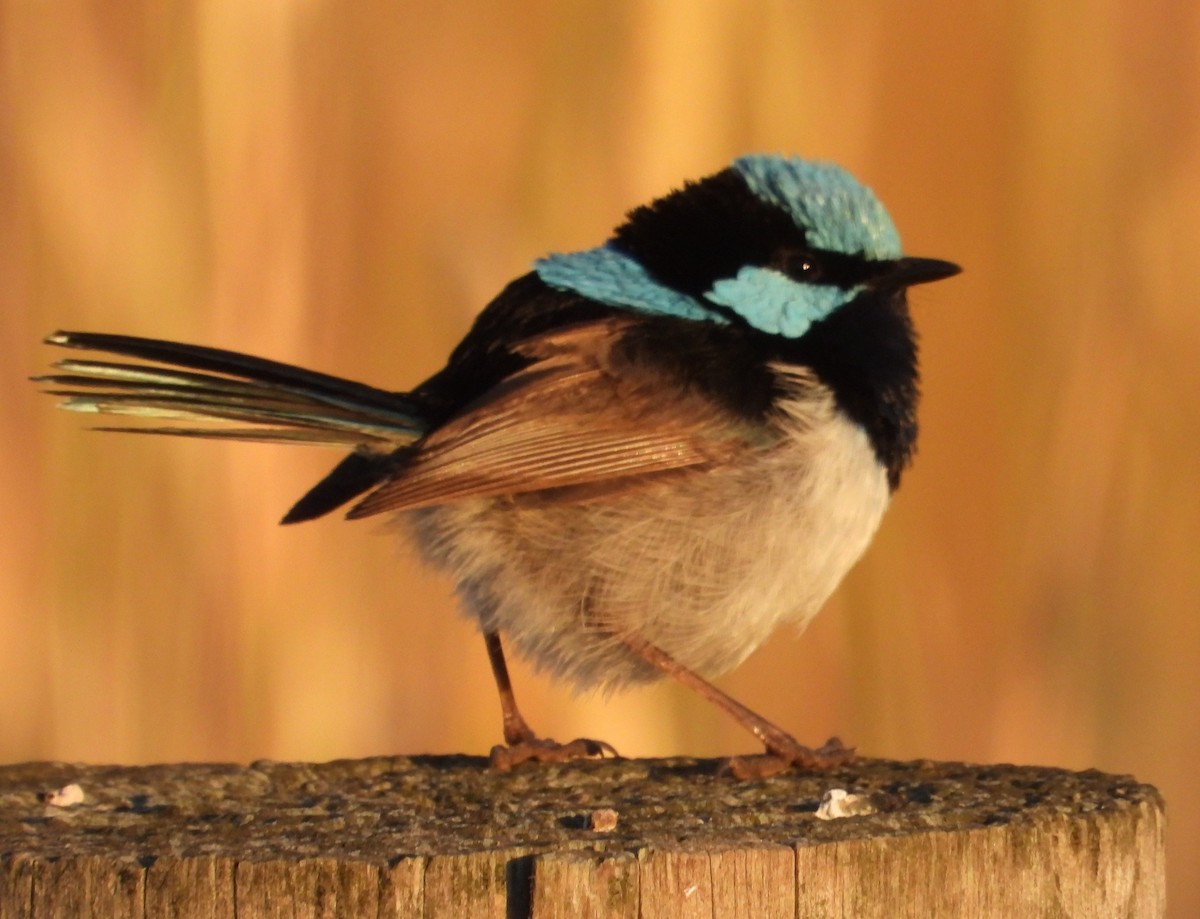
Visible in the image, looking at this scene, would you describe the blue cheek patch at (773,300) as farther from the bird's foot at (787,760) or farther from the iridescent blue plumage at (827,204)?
the bird's foot at (787,760)

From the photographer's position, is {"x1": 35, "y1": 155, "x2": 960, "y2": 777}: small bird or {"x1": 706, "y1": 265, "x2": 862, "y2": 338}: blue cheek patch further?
{"x1": 706, "y1": 265, "x2": 862, "y2": 338}: blue cheek patch

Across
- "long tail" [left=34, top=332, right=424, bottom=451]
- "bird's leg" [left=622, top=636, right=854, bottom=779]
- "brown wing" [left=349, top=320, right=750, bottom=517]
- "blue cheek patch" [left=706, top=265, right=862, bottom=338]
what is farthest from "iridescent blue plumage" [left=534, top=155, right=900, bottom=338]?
"bird's leg" [left=622, top=636, right=854, bottom=779]

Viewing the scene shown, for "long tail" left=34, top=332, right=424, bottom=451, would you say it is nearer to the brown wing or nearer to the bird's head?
the brown wing

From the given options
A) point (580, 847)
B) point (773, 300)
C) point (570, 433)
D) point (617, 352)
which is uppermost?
point (773, 300)

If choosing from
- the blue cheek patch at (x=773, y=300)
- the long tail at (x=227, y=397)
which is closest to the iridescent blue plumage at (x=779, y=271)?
the blue cheek patch at (x=773, y=300)

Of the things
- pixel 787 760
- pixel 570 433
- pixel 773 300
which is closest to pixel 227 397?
pixel 570 433

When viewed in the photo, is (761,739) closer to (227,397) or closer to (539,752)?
(539,752)

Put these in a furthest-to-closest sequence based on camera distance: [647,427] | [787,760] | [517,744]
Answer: [517,744] → [647,427] → [787,760]
